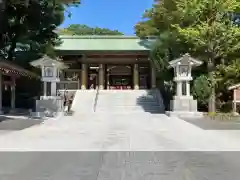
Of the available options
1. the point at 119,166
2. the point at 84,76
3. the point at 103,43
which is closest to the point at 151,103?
the point at 84,76

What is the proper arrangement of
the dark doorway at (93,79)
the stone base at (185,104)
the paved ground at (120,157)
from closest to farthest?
the paved ground at (120,157) → the stone base at (185,104) → the dark doorway at (93,79)

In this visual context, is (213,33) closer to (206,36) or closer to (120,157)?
(206,36)

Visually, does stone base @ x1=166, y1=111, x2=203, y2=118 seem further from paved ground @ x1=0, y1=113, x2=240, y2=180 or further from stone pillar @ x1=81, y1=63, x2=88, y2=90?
stone pillar @ x1=81, y1=63, x2=88, y2=90

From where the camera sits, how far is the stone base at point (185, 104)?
2292 centimetres

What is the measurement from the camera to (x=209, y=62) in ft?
77.6

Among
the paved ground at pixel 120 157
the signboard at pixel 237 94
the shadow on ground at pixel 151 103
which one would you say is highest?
the signboard at pixel 237 94

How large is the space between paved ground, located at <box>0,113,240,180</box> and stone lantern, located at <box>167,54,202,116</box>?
35.0ft

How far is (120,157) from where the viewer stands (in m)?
8.32

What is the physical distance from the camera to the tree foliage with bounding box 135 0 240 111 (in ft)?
73.0

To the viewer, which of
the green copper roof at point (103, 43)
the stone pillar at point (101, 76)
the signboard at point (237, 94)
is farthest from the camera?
the stone pillar at point (101, 76)

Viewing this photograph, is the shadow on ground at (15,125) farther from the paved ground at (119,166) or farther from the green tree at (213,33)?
the green tree at (213,33)

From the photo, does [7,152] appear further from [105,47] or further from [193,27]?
[105,47]

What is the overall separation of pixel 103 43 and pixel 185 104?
1552 centimetres

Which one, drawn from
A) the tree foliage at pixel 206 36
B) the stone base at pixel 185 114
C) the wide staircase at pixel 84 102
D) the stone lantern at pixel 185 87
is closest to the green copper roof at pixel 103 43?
the wide staircase at pixel 84 102
